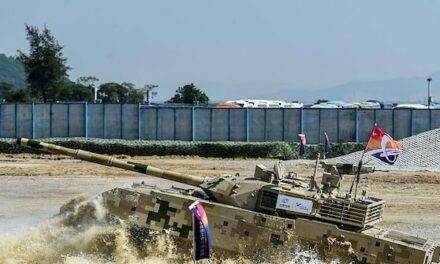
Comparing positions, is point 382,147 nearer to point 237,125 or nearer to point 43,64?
point 237,125

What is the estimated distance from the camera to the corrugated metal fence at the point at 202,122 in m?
45.0

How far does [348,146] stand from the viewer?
42.5 meters

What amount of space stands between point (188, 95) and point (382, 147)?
6964 cm

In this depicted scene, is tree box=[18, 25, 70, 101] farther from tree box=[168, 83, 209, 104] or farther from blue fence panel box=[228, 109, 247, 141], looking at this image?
blue fence panel box=[228, 109, 247, 141]

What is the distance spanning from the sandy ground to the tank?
203 inches

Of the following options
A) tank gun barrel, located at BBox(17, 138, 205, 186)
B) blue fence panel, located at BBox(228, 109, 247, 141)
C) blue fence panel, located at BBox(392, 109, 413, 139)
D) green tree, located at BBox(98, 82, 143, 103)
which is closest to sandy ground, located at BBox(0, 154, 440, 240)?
tank gun barrel, located at BBox(17, 138, 205, 186)

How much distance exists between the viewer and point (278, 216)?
53.6ft

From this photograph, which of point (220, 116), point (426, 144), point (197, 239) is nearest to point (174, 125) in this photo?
point (220, 116)

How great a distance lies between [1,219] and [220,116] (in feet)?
74.0

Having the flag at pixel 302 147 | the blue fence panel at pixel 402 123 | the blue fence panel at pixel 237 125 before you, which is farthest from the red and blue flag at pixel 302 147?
the blue fence panel at pixel 402 123

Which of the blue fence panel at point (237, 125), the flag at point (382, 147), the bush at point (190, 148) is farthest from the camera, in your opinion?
the blue fence panel at point (237, 125)

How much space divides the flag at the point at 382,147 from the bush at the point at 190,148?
23734mm

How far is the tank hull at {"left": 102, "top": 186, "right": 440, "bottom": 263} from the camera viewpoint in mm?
15641

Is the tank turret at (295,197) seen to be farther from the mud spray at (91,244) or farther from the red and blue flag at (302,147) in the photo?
the red and blue flag at (302,147)
